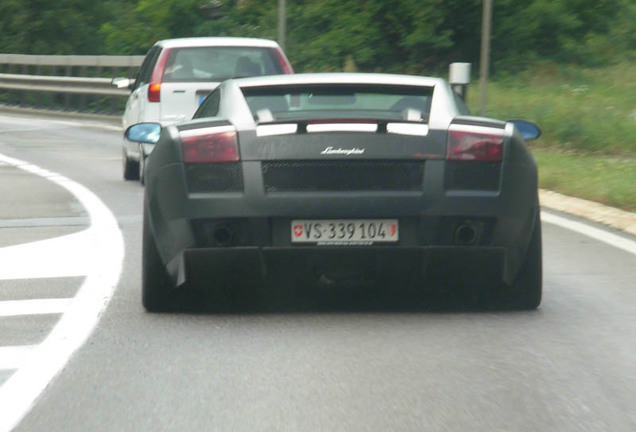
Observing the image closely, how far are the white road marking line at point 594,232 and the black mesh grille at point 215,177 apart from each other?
3.89 meters

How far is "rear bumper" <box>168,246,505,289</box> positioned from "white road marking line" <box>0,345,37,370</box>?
103 cm

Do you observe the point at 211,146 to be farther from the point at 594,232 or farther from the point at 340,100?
the point at 594,232

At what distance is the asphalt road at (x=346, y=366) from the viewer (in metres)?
5.40

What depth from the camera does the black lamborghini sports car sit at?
24.3 ft

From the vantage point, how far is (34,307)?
804 cm

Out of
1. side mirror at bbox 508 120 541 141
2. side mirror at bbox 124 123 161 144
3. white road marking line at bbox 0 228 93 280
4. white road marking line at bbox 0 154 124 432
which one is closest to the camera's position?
white road marking line at bbox 0 154 124 432

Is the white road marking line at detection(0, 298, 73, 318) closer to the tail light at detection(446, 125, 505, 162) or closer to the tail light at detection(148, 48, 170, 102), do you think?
the tail light at detection(446, 125, 505, 162)

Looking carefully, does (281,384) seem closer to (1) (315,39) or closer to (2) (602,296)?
(2) (602,296)

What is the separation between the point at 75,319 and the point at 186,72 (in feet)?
32.3

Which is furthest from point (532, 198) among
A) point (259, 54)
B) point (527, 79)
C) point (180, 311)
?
point (527, 79)

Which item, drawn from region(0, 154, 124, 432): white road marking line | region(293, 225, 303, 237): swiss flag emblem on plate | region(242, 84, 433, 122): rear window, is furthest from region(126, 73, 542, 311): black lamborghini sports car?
region(0, 154, 124, 432): white road marking line

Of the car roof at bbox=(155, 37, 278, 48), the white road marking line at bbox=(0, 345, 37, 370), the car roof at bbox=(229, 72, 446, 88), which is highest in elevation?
the car roof at bbox=(229, 72, 446, 88)

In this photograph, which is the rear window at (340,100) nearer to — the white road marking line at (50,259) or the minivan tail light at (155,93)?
the white road marking line at (50,259)

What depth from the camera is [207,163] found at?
7.45 m
